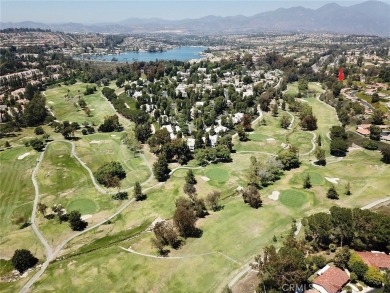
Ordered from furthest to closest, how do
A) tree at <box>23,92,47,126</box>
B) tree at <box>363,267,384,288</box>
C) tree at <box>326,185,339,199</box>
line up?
tree at <box>23,92,47,126</box>
tree at <box>326,185,339,199</box>
tree at <box>363,267,384,288</box>

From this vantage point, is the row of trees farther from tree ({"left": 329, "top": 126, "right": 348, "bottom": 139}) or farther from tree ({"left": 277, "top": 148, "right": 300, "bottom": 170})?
tree ({"left": 329, "top": 126, "right": 348, "bottom": 139})

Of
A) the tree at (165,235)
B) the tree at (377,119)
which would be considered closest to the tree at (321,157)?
the tree at (377,119)

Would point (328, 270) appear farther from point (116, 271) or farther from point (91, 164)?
point (91, 164)

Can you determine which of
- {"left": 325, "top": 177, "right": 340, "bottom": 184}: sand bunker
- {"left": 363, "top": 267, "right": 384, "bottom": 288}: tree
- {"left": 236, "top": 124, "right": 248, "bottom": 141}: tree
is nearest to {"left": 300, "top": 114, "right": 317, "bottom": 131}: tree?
{"left": 236, "top": 124, "right": 248, "bottom": 141}: tree

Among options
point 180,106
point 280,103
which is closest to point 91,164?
point 180,106

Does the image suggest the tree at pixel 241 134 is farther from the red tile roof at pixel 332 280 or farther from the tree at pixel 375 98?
the tree at pixel 375 98
